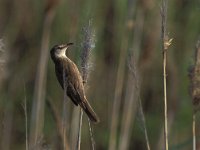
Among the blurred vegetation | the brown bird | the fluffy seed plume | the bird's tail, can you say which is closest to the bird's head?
the brown bird

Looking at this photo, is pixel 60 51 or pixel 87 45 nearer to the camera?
pixel 87 45

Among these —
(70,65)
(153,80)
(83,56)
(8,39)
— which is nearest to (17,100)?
(8,39)

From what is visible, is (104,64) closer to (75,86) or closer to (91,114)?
(75,86)

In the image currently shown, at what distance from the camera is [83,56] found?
2.62 m

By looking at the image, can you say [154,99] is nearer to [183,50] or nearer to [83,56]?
[183,50]

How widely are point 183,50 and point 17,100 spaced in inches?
65.1

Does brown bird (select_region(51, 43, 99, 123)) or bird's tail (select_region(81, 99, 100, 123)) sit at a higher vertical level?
brown bird (select_region(51, 43, 99, 123))

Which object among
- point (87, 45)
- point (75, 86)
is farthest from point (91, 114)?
point (87, 45)

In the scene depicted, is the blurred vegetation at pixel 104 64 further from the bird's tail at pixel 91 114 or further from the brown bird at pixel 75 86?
the bird's tail at pixel 91 114

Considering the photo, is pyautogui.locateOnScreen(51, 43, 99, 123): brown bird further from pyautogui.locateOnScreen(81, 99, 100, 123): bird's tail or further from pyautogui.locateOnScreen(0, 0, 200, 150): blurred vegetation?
pyautogui.locateOnScreen(0, 0, 200, 150): blurred vegetation

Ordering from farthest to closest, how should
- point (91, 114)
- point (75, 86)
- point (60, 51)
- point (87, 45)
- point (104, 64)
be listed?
point (104, 64)
point (60, 51)
point (75, 86)
point (91, 114)
point (87, 45)

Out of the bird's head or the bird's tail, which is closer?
the bird's tail

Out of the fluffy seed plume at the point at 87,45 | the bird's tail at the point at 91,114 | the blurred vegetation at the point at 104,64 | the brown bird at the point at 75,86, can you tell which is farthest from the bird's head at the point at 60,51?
the blurred vegetation at the point at 104,64

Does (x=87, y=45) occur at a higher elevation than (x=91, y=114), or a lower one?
higher
